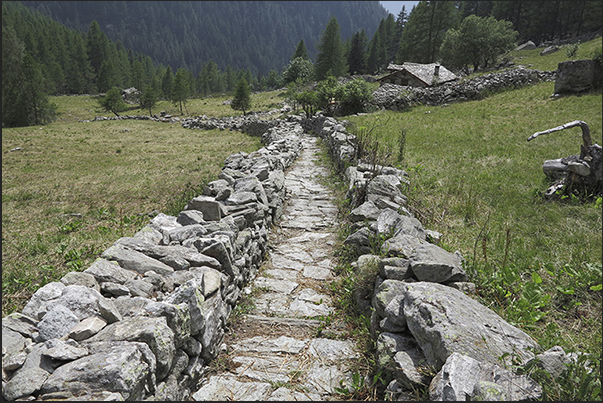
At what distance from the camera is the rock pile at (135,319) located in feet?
7.75

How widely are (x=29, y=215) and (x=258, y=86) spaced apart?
5698 inches

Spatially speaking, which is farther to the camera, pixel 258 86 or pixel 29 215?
pixel 258 86

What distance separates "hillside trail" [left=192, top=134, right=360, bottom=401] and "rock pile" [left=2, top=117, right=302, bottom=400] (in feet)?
0.99

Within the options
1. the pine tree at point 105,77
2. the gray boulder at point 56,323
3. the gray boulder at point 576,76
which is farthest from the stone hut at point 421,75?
the pine tree at point 105,77

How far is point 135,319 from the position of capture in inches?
115

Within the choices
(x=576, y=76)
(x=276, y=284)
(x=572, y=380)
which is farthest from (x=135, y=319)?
(x=576, y=76)

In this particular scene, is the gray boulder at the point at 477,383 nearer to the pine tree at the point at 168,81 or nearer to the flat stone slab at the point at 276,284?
the flat stone slab at the point at 276,284

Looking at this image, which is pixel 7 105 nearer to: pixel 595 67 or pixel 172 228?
pixel 172 228

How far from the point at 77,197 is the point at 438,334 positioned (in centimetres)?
1175

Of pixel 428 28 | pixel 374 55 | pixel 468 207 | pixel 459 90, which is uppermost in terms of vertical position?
pixel 374 55

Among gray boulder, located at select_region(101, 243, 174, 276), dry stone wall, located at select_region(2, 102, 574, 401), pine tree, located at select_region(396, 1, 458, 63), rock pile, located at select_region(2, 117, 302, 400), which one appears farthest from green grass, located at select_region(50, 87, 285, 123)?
gray boulder, located at select_region(101, 243, 174, 276)

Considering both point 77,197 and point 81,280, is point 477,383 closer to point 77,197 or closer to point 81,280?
point 81,280

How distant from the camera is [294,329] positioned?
436 centimetres

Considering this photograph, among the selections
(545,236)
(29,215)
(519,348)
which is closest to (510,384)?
(519,348)
